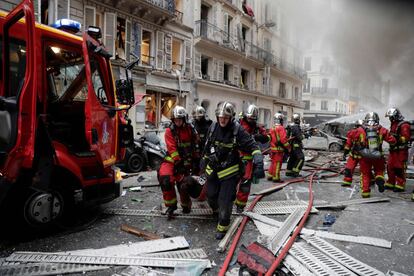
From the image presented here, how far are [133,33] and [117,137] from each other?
32.1 ft

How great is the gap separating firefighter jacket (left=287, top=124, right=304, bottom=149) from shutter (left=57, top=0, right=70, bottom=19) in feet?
28.7

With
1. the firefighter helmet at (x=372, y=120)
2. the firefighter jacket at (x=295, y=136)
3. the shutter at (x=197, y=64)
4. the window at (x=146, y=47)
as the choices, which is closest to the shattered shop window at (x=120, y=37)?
the window at (x=146, y=47)

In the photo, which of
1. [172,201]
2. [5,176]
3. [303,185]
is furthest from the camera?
[303,185]

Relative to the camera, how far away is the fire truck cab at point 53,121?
99.3 inches

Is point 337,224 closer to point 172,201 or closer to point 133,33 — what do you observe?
point 172,201

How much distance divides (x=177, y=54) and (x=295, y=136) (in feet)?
32.0

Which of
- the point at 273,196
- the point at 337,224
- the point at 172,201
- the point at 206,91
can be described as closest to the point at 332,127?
the point at 206,91

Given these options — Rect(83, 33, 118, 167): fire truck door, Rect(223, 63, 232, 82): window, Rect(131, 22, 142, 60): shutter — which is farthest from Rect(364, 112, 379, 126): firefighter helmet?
Rect(223, 63, 232, 82): window

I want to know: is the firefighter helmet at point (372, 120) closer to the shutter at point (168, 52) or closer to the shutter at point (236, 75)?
the shutter at point (168, 52)

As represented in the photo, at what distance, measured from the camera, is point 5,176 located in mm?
2541

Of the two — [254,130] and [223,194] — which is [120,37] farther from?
[223,194]

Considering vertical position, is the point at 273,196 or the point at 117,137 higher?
the point at 117,137

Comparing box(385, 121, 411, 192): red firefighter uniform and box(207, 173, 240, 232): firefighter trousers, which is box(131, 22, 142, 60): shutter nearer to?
box(385, 121, 411, 192): red firefighter uniform

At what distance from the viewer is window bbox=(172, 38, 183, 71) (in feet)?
50.5
